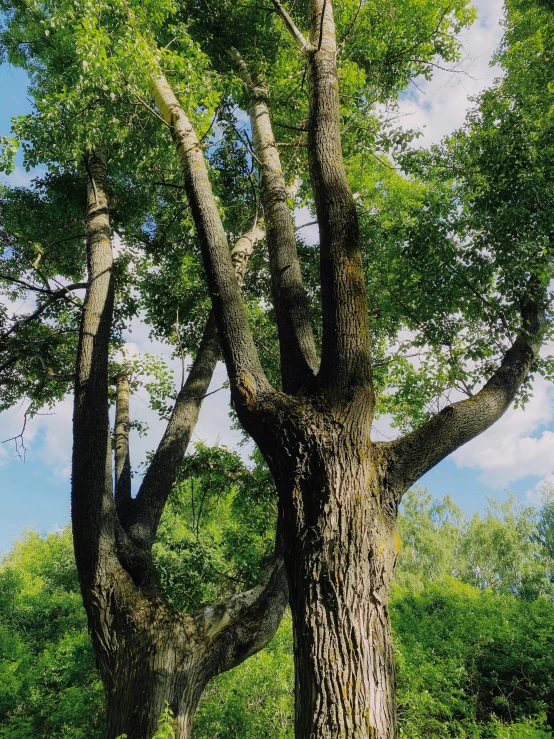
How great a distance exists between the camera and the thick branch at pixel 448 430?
2490 mm

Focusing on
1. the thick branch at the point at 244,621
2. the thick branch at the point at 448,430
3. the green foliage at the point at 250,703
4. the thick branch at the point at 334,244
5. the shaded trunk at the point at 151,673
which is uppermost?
the thick branch at the point at 334,244

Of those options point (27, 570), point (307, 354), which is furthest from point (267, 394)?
point (27, 570)

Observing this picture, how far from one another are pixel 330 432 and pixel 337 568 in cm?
65

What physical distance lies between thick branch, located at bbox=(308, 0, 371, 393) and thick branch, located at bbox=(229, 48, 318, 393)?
28 cm

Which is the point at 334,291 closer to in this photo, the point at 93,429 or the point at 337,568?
the point at 337,568

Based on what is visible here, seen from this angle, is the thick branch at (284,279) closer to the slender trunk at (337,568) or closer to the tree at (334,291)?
the tree at (334,291)

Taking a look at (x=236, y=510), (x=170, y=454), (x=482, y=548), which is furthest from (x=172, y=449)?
(x=482, y=548)

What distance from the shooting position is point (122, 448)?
4910mm

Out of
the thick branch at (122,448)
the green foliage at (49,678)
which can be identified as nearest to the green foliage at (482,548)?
the green foliage at (49,678)

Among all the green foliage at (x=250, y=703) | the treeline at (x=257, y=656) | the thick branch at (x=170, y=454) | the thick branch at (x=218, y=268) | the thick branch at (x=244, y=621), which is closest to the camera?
the thick branch at (x=218, y=268)

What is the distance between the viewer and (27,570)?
1105 inches

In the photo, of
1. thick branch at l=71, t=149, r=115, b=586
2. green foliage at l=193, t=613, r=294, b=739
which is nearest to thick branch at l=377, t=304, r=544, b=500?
thick branch at l=71, t=149, r=115, b=586

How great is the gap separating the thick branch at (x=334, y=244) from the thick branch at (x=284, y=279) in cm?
28

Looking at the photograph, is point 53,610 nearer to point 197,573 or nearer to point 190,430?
point 197,573
